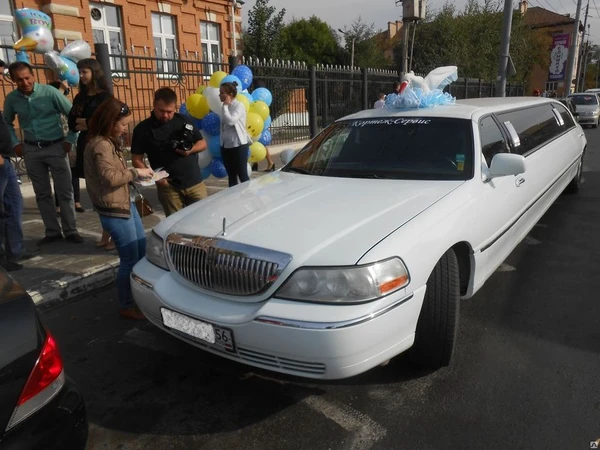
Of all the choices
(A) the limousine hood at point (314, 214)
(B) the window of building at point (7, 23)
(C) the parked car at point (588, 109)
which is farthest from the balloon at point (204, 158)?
(C) the parked car at point (588, 109)

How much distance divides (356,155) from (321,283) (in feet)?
5.85

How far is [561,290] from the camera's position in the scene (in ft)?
13.2

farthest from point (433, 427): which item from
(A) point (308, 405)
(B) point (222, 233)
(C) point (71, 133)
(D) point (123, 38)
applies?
(D) point (123, 38)

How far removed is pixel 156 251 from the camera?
306 centimetres

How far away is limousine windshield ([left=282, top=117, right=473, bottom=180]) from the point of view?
11.4ft

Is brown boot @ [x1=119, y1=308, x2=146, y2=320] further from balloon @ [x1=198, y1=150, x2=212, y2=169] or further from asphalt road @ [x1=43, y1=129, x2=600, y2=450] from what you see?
balloon @ [x1=198, y1=150, x2=212, y2=169]

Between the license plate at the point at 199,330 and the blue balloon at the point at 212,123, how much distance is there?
4174mm

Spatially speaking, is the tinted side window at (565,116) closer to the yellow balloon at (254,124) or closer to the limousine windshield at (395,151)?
the limousine windshield at (395,151)

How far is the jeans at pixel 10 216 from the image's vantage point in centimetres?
459

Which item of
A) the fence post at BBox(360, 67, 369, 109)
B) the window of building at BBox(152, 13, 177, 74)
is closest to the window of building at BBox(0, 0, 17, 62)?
the window of building at BBox(152, 13, 177, 74)

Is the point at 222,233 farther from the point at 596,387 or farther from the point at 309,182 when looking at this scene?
the point at 596,387

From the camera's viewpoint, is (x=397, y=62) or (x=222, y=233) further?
(x=397, y=62)

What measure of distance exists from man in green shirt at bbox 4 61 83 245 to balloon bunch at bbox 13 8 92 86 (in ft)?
5.17

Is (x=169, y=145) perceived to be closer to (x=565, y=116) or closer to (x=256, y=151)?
(x=256, y=151)
